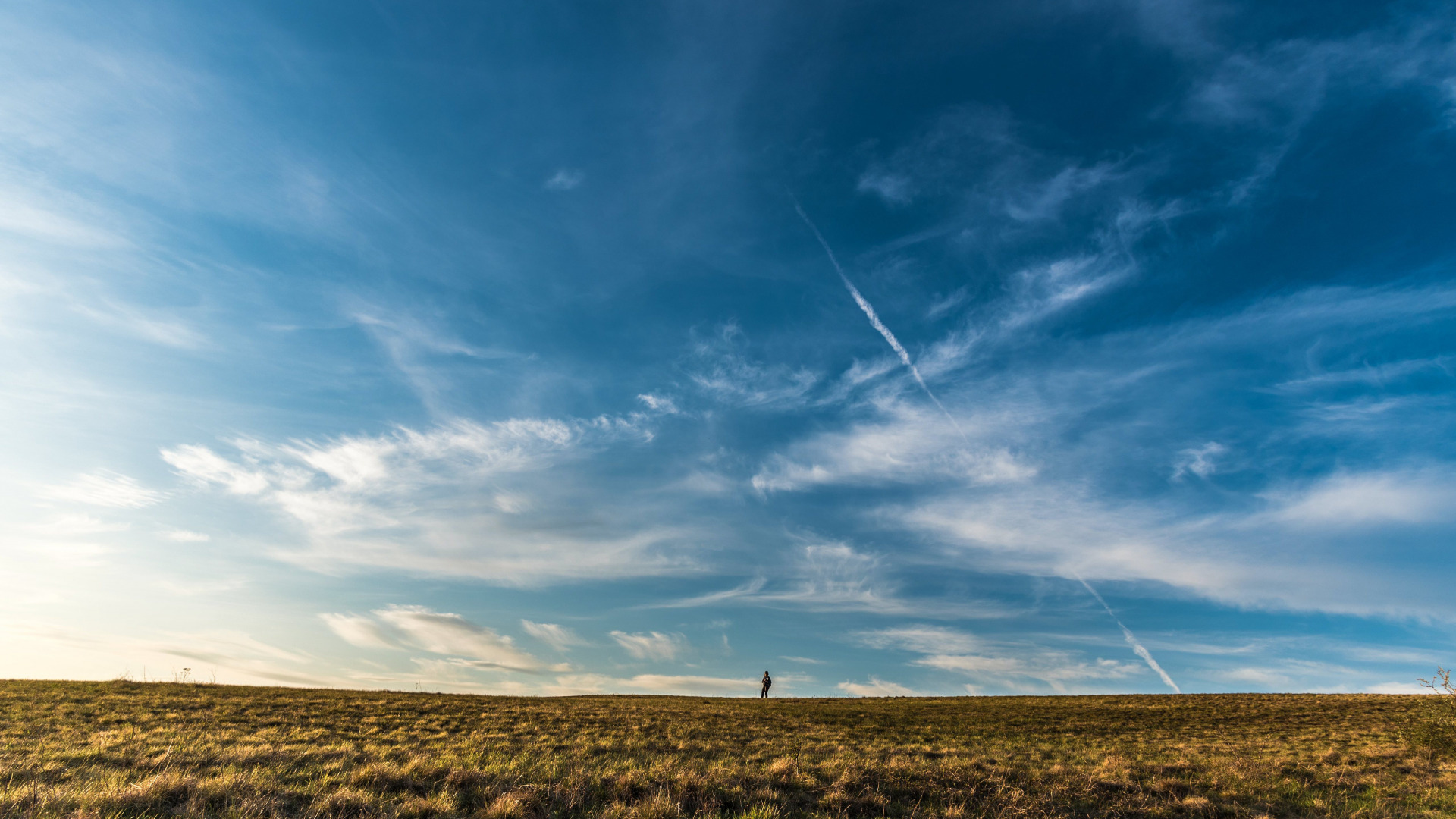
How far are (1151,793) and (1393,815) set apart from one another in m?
5.10

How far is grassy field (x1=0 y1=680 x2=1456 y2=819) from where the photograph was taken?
10.0 meters

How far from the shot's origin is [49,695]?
22734mm

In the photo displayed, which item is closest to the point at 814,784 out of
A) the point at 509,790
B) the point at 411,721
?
the point at 509,790

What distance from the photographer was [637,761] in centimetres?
1485

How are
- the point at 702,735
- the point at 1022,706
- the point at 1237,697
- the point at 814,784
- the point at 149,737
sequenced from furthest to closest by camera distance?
1. the point at 1237,697
2. the point at 1022,706
3. the point at 702,735
4. the point at 149,737
5. the point at 814,784

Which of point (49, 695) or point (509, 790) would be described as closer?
point (509, 790)

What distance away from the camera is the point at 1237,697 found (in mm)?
44219

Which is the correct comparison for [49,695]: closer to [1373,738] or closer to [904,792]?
[904,792]

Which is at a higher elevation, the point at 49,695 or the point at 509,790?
the point at 509,790

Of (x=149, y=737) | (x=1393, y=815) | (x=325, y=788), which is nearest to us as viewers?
(x=325, y=788)

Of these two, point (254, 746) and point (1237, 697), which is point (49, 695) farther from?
point (1237, 697)

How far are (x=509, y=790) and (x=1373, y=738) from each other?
34.4 m

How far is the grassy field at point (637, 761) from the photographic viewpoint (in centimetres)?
1003

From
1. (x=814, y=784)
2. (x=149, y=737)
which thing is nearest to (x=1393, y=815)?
(x=814, y=784)
